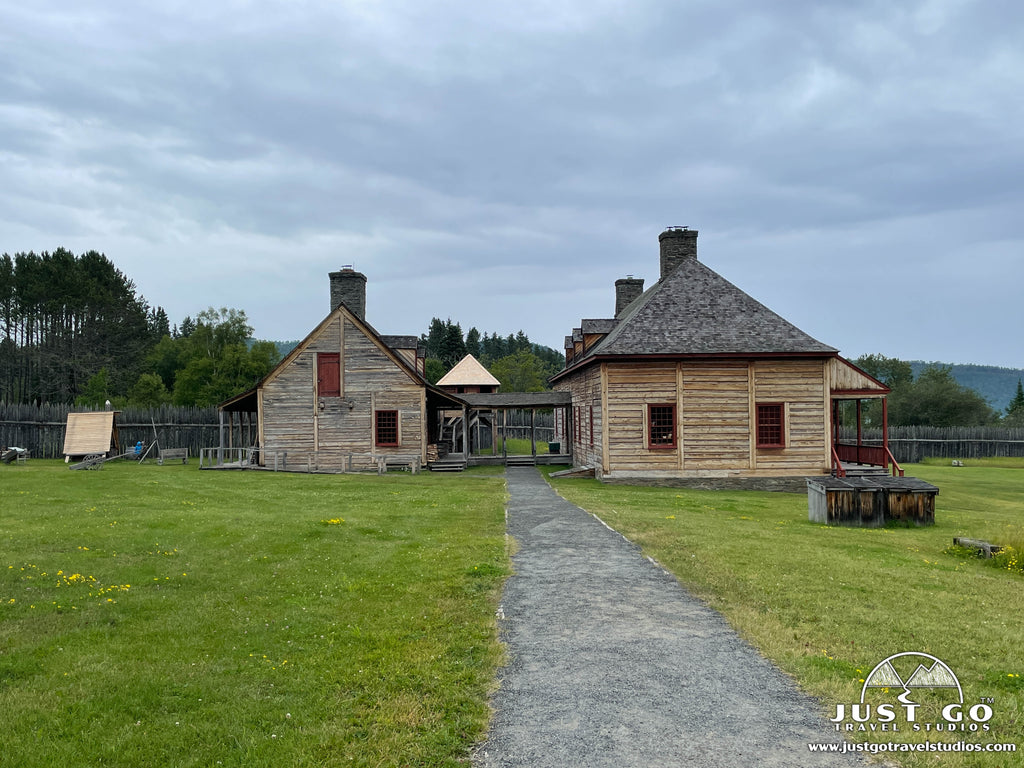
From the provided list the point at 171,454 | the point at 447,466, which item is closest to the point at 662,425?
the point at 447,466

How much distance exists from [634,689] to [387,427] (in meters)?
26.9

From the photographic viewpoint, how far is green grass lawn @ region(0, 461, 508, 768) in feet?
16.1

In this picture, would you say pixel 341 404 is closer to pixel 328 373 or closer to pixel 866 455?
pixel 328 373

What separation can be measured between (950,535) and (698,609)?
1059 centimetres

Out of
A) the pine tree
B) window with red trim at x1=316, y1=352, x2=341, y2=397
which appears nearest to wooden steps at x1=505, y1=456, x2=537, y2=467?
window with red trim at x1=316, y1=352, x2=341, y2=397

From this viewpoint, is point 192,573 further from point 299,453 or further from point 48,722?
point 299,453

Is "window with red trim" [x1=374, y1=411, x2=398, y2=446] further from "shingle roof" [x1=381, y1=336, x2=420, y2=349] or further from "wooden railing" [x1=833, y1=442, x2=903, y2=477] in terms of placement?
"wooden railing" [x1=833, y1=442, x2=903, y2=477]

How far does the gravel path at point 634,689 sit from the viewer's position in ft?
15.2

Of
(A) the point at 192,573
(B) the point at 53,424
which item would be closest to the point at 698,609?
(A) the point at 192,573

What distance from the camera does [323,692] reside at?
5.68 meters

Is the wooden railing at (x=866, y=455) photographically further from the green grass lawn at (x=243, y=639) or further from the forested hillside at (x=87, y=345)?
the forested hillside at (x=87, y=345)

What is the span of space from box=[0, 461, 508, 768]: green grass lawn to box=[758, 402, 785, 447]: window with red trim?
604 inches

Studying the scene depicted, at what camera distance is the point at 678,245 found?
31078mm

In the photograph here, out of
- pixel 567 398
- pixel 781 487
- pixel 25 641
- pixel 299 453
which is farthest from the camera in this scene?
pixel 567 398
